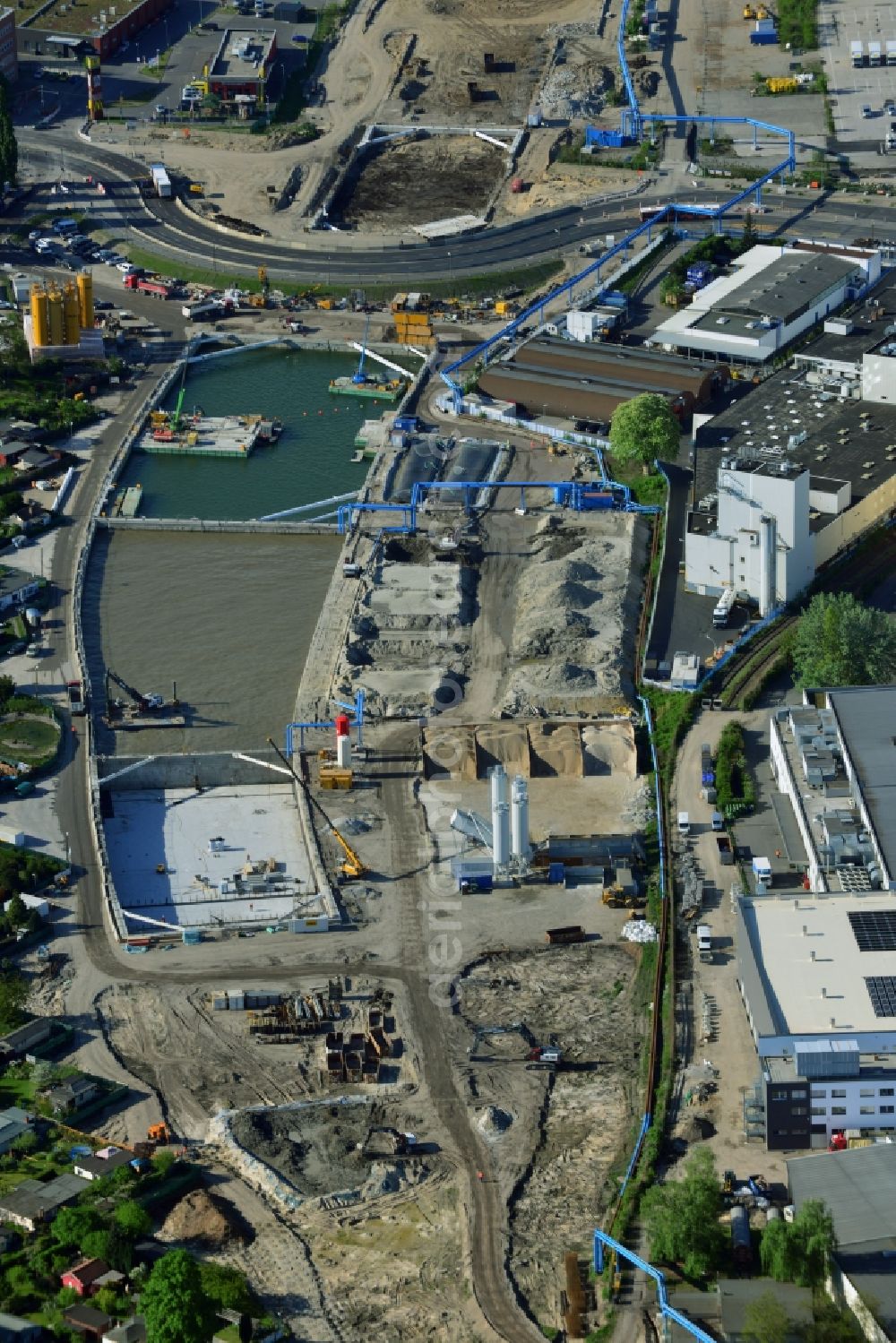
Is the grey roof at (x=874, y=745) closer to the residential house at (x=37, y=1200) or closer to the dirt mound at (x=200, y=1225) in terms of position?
the dirt mound at (x=200, y=1225)

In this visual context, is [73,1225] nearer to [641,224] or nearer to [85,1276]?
[85,1276]

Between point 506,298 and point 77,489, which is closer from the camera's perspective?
point 77,489

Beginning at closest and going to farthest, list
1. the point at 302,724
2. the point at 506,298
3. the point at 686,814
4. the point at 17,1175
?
the point at 17,1175
the point at 686,814
the point at 302,724
the point at 506,298

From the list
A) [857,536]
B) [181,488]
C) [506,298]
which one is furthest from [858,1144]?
[506,298]

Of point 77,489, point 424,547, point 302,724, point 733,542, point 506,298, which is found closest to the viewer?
point 302,724

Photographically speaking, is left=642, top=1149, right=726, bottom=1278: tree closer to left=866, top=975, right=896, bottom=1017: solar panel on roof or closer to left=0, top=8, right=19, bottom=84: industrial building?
left=866, top=975, right=896, bottom=1017: solar panel on roof

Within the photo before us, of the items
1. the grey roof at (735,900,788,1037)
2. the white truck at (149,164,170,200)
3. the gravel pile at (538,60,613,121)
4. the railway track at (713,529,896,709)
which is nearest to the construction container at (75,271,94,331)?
the white truck at (149,164,170,200)

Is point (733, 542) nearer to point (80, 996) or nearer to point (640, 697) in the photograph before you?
point (640, 697)

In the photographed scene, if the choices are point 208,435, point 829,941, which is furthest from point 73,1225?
point 208,435

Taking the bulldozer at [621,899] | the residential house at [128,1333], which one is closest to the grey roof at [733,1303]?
the residential house at [128,1333]
